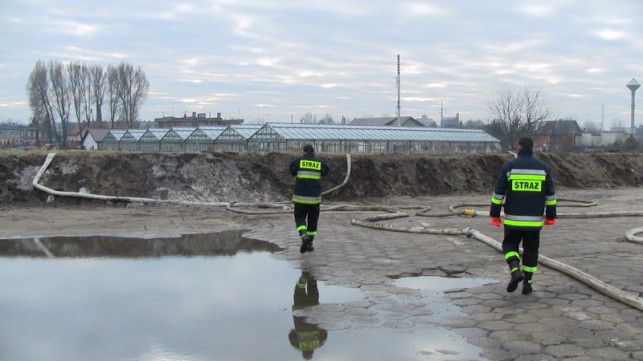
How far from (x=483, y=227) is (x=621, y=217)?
176 inches

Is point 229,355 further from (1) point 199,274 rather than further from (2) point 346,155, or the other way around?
(2) point 346,155

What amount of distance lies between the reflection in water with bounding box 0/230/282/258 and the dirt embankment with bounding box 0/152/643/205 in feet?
23.1

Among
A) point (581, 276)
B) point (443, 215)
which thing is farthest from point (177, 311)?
point (443, 215)

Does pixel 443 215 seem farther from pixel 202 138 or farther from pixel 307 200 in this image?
pixel 202 138

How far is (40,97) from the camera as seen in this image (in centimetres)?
7631

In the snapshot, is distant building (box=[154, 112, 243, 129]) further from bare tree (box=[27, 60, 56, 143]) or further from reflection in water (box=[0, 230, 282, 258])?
reflection in water (box=[0, 230, 282, 258])

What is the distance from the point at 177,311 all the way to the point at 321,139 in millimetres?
28031

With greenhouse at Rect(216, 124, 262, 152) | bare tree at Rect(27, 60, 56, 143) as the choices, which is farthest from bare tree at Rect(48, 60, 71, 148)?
greenhouse at Rect(216, 124, 262, 152)

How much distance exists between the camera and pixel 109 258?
9.67 metres

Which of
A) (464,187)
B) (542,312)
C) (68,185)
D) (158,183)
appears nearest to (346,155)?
(464,187)

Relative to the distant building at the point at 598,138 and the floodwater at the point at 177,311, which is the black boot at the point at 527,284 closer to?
the floodwater at the point at 177,311

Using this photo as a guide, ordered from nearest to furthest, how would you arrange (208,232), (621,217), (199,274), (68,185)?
(199,274)
(208,232)
(621,217)
(68,185)

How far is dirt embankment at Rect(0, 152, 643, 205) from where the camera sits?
18609 millimetres

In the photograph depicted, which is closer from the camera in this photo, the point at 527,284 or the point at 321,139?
the point at 527,284
